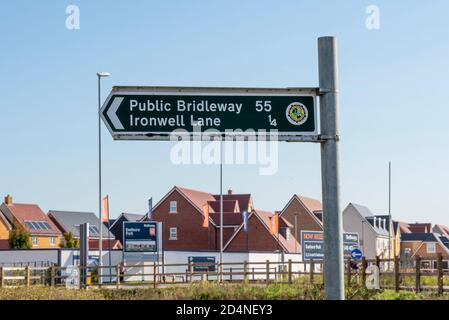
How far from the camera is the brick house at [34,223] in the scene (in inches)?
3233

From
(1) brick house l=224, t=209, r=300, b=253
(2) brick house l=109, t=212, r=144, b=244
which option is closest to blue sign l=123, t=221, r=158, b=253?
(1) brick house l=224, t=209, r=300, b=253

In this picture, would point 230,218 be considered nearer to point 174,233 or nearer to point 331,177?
point 174,233

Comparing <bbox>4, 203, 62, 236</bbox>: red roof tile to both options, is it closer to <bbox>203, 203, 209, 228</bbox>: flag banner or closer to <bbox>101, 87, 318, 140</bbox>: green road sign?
<bbox>203, 203, 209, 228</bbox>: flag banner

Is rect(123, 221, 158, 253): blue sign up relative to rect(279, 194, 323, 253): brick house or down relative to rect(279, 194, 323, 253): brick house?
down

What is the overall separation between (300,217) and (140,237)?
127 feet

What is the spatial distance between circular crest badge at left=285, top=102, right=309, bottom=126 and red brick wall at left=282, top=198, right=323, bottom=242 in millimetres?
78136

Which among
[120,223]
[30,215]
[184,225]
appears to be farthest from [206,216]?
[30,215]

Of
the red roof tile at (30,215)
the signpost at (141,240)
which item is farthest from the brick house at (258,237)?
the red roof tile at (30,215)

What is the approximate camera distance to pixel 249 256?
64.2 meters

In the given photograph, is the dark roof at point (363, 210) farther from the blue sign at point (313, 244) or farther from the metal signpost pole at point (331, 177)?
the metal signpost pole at point (331, 177)

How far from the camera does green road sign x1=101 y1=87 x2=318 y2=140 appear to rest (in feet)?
19.6

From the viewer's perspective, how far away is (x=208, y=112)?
6.07 m
